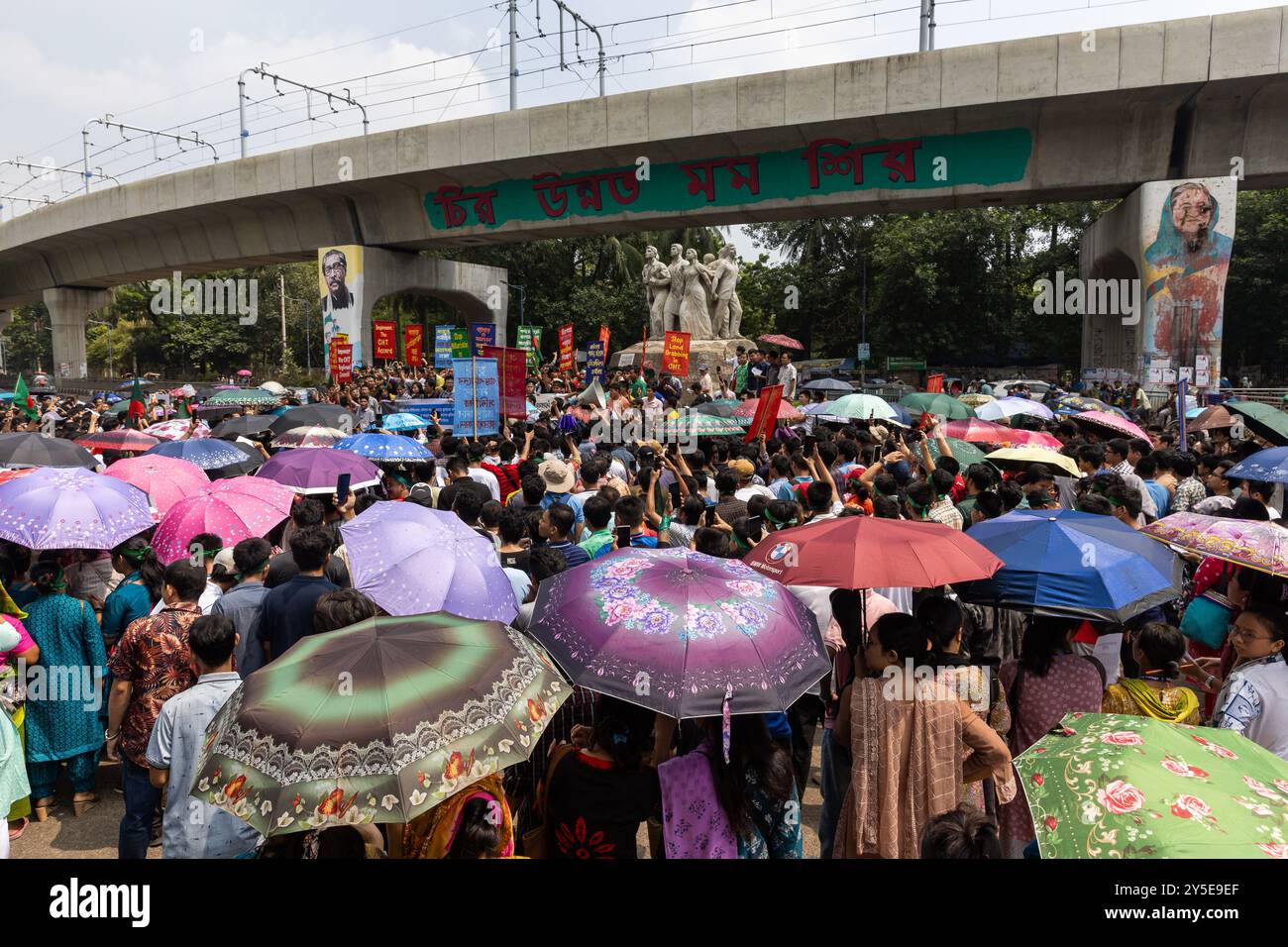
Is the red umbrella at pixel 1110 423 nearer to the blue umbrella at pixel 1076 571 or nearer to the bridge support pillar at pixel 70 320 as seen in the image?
the blue umbrella at pixel 1076 571

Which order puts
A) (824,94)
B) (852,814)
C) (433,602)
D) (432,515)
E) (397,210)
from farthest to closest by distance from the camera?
(397,210)
(824,94)
(432,515)
(433,602)
(852,814)

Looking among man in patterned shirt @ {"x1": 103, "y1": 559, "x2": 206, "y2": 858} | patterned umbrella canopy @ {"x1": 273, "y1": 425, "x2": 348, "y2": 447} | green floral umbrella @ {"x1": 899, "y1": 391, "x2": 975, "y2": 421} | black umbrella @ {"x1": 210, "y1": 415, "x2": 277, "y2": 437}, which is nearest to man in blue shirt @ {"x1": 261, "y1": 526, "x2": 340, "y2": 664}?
man in patterned shirt @ {"x1": 103, "y1": 559, "x2": 206, "y2": 858}

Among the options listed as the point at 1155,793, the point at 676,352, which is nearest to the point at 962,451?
the point at 1155,793

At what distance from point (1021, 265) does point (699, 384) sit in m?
23.6

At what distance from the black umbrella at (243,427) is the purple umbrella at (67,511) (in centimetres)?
546

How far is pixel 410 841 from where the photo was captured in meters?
2.59

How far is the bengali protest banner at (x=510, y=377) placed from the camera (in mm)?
10500

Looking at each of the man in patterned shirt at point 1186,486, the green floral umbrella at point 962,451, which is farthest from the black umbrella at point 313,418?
the man in patterned shirt at point 1186,486

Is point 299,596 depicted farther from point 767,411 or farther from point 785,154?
point 785,154

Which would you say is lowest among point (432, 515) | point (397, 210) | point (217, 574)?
point (217, 574)

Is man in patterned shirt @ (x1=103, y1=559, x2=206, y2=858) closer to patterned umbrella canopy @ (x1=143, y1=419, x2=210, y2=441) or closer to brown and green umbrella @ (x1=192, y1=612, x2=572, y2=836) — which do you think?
brown and green umbrella @ (x1=192, y1=612, x2=572, y2=836)

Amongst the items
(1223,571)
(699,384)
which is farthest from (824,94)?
(1223,571)

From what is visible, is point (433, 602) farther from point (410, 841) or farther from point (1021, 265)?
point (1021, 265)

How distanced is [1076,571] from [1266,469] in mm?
3437
